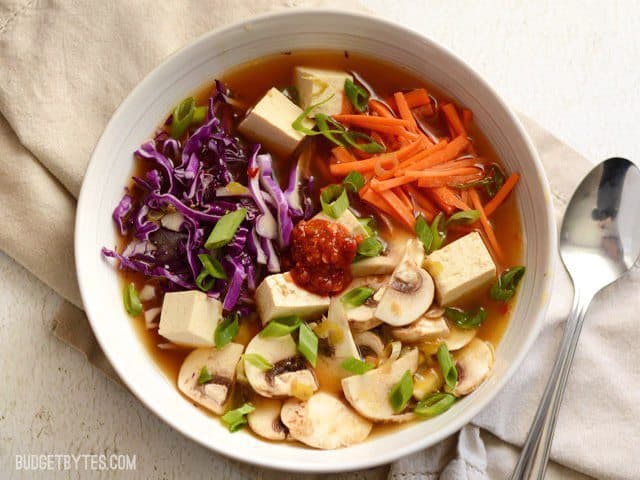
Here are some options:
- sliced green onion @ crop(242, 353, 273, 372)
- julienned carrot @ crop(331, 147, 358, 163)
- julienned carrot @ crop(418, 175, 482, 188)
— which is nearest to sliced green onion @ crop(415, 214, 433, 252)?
julienned carrot @ crop(418, 175, 482, 188)

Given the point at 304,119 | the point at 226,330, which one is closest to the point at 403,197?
the point at 304,119

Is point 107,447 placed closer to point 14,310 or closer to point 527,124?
point 14,310

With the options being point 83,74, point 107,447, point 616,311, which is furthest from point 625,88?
point 107,447

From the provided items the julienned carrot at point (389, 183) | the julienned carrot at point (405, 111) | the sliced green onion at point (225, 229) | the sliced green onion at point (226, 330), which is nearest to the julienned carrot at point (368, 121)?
the julienned carrot at point (405, 111)

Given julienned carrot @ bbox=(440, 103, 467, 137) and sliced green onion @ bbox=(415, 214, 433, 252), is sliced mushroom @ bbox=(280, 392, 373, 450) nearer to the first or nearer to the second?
sliced green onion @ bbox=(415, 214, 433, 252)

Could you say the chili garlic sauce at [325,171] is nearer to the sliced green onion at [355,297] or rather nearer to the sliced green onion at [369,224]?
the sliced green onion at [369,224]

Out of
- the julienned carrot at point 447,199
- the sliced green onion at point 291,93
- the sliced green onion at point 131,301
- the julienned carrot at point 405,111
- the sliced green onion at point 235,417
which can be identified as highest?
the julienned carrot at point 405,111
